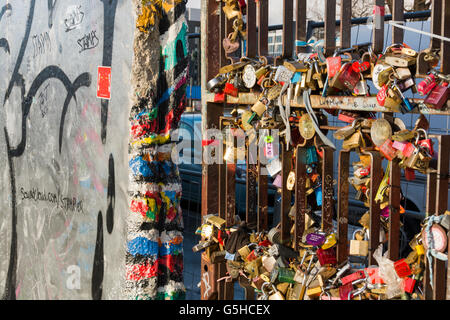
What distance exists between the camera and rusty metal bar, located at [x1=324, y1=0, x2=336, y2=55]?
1.93m

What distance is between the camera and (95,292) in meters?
3.11

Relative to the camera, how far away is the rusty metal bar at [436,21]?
160 cm

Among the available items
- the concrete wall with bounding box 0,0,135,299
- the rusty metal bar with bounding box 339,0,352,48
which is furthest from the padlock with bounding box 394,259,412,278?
the concrete wall with bounding box 0,0,135,299

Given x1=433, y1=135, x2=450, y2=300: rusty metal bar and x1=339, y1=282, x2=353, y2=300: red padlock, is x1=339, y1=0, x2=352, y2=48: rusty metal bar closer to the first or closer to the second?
x1=433, y1=135, x2=450, y2=300: rusty metal bar

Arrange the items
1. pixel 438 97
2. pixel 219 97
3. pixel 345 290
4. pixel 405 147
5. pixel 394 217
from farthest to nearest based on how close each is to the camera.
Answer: pixel 219 97
pixel 345 290
pixel 394 217
pixel 405 147
pixel 438 97

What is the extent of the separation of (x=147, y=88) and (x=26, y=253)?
2039mm

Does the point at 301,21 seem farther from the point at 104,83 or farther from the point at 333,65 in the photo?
the point at 104,83

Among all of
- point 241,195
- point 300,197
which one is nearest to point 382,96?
point 300,197

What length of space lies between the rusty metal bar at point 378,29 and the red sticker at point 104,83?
1.53m

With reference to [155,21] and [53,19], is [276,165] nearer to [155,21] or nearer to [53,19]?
[155,21]

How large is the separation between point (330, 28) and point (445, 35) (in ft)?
1.49

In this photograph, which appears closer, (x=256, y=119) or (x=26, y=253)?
(x=256, y=119)

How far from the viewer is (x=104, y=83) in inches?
116
